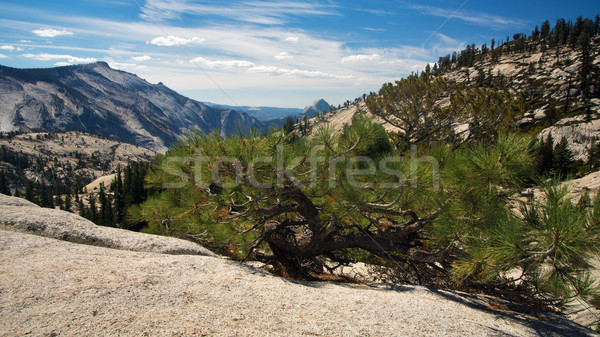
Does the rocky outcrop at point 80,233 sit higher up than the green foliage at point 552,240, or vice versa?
the green foliage at point 552,240

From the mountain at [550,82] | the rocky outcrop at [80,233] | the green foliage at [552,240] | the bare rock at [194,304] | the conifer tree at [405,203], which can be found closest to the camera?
the bare rock at [194,304]

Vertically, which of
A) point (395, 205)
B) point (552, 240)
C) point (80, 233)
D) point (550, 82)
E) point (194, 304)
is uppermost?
point (550, 82)

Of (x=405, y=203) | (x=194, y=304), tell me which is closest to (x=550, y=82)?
(x=405, y=203)

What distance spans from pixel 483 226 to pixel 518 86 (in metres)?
110

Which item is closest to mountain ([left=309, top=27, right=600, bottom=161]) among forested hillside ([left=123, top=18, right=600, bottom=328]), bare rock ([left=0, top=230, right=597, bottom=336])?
forested hillside ([left=123, top=18, right=600, bottom=328])

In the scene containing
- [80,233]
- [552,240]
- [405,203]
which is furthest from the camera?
[80,233]

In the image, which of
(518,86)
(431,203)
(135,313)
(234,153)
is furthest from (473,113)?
(518,86)

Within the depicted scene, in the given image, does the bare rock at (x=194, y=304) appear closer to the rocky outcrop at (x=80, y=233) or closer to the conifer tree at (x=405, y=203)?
the conifer tree at (x=405, y=203)

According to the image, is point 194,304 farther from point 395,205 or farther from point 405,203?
point 405,203

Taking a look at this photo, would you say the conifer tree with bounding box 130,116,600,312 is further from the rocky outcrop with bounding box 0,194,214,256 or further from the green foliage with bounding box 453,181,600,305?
the rocky outcrop with bounding box 0,194,214,256

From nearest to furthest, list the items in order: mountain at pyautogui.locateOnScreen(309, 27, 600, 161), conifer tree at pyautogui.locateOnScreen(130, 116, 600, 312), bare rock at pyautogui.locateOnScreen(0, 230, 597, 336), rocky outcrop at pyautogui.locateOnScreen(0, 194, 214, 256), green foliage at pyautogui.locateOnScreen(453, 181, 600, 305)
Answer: bare rock at pyautogui.locateOnScreen(0, 230, 597, 336) < green foliage at pyautogui.locateOnScreen(453, 181, 600, 305) < conifer tree at pyautogui.locateOnScreen(130, 116, 600, 312) < rocky outcrop at pyautogui.locateOnScreen(0, 194, 214, 256) < mountain at pyautogui.locateOnScreen(309, 27, 600, 161)

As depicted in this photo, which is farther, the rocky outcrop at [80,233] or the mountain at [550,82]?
the mountain at [550,82]

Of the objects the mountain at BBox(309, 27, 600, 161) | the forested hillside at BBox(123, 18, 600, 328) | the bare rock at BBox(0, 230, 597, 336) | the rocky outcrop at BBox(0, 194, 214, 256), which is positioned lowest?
the rocky outcrop at BBox(0, 194, 214, 256)

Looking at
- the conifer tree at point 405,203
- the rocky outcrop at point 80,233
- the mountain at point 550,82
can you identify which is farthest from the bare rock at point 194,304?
the mountain at point 550,82
